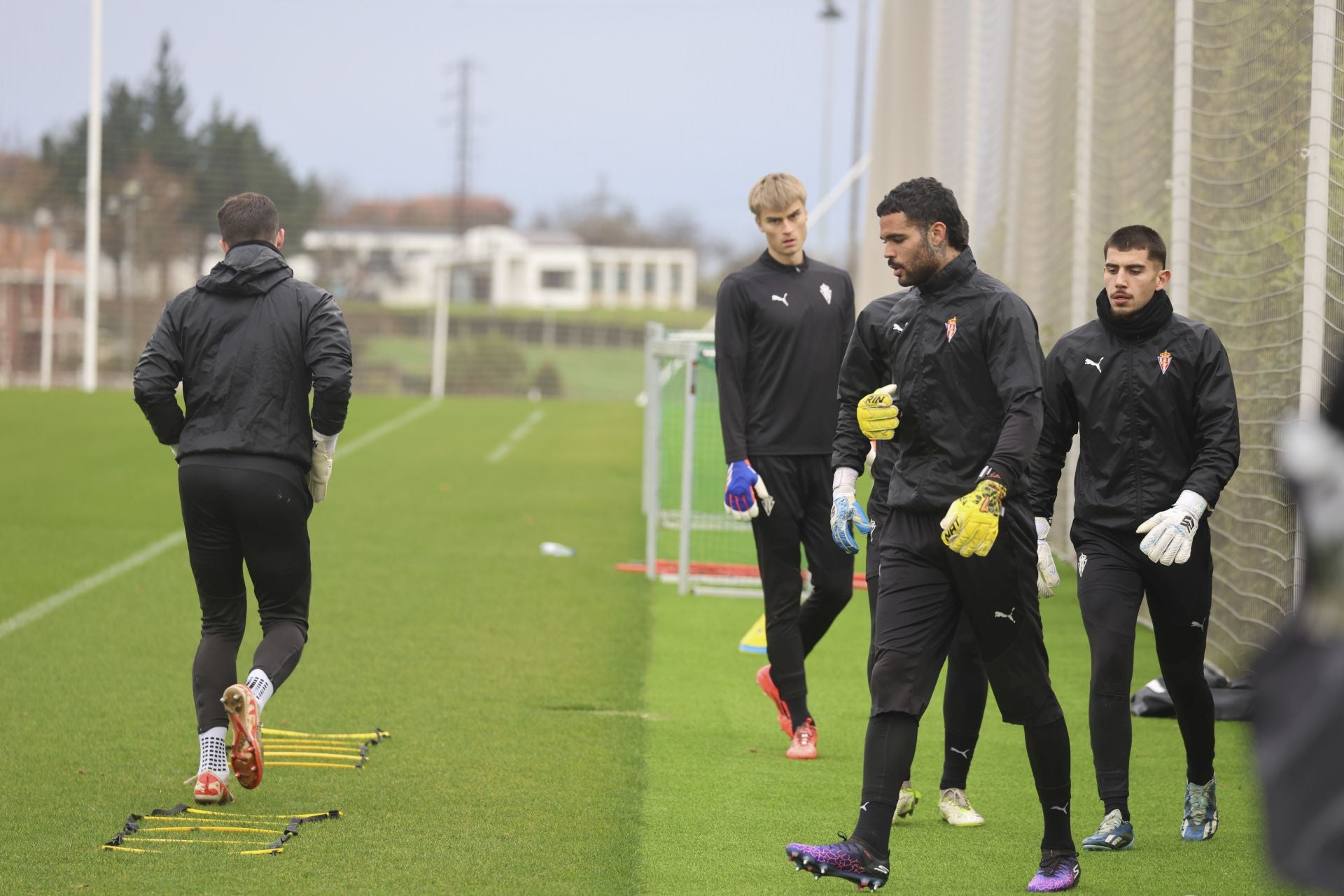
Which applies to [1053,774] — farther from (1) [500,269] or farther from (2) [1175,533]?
(1) [500,269]

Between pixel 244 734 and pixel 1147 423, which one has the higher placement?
pixel 1147 423

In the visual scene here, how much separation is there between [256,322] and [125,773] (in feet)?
5.89

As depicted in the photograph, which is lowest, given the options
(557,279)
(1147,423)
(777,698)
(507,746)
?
(507,746)

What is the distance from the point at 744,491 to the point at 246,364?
2.00 metres

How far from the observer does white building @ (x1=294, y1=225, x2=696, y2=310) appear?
51875mm

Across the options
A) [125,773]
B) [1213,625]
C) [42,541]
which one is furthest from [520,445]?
[125,773]

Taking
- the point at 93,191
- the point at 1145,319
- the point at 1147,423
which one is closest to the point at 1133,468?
the point at 1147,423

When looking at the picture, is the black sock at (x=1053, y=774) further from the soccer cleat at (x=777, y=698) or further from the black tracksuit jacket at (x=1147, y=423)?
the soccer cleat at (x=777, y=698)

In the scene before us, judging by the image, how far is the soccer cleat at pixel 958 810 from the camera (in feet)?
17.8

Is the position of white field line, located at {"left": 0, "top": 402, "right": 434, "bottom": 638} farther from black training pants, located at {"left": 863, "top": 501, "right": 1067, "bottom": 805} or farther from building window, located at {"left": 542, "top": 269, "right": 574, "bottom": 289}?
building window, located at {"left": 542, "top": 269, "right": 574, "bottom": 289}

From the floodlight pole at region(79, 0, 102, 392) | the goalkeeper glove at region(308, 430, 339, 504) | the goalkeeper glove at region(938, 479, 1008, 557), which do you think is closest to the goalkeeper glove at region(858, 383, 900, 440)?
the goalkeeper glove at region(938, 479, 1008, 557)

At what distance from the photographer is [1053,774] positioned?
4605 millimetres

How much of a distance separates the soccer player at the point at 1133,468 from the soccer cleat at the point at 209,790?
2.92m

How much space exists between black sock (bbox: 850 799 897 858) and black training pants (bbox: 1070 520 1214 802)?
1047 millimetres
